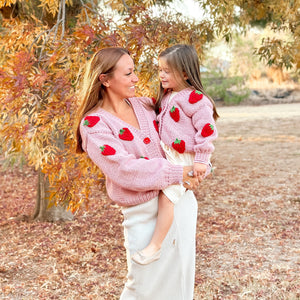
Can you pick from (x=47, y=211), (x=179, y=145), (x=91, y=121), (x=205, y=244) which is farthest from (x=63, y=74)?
(x=47, y=211)

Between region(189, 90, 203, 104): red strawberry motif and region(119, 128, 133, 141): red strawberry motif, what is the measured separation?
13.3 inches

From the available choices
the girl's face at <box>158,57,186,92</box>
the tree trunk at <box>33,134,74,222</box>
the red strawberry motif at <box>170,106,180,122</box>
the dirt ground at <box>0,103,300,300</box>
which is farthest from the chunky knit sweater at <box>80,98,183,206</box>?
the tree trunk at <box>33,134,74,222</box>

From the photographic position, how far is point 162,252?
2.03 m

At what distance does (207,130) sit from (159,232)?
50cm

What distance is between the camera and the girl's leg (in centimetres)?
197

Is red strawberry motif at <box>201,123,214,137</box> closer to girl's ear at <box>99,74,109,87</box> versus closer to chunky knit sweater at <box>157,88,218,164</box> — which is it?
chunky knit sweater at <box>157,88,218,164</box>

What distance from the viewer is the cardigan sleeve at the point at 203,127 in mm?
2016

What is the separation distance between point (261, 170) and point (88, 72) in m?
7.19

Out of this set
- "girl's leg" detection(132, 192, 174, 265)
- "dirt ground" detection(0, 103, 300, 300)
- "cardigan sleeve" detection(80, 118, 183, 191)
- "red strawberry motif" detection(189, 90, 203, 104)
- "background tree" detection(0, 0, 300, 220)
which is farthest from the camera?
"dirt ground" detection(0, 103, 300, 300)

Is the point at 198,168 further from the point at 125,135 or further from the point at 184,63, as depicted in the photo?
the point at 184,63

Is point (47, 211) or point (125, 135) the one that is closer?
point (125, 135)

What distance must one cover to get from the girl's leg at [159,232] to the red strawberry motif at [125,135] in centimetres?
28

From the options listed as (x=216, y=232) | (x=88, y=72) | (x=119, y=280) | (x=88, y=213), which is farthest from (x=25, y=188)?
(x=88, y=72)

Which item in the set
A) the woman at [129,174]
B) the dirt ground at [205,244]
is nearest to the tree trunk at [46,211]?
the dirt ground at [205,244]
